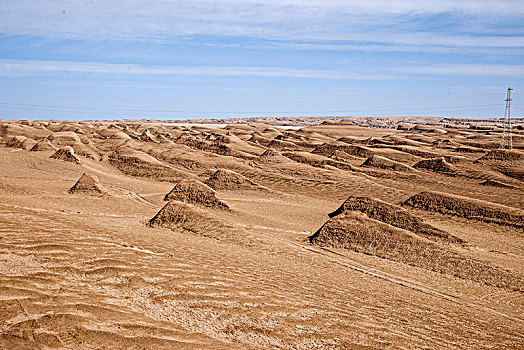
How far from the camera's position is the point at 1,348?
566 centimetres

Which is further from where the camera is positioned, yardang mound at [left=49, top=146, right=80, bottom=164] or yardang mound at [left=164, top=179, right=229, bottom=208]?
yardang mound at [left=49, top=146, right=80, bottom=164]

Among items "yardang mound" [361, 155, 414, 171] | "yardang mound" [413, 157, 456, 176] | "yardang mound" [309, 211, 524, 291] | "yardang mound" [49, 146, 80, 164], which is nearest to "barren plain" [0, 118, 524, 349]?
"yardang mound" [309, 211, 524, 291]

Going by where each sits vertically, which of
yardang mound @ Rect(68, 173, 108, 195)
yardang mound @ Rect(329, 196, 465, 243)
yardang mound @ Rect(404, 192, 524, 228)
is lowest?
yardang mound @ Rect(404, 192, 524, 228)

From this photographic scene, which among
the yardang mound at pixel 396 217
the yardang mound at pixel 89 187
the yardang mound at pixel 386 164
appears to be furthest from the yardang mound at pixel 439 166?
the yardang mound at pixel 89 187

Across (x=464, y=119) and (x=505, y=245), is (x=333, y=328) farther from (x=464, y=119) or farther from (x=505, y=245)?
(x=464, y=119)

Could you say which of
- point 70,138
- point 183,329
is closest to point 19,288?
point 183,329

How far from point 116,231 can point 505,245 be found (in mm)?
15915

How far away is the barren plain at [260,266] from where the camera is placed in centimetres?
705

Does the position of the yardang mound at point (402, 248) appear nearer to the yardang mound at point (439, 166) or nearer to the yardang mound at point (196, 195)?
the yardang mound at point (196, 195)

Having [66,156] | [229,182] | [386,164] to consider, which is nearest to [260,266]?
[229,182]

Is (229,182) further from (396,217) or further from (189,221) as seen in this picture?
(396,217)

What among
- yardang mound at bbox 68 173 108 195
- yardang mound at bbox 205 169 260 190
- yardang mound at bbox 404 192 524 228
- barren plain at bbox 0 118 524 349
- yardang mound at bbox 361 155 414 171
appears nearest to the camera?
barren plain at bbox 0 118 524 349

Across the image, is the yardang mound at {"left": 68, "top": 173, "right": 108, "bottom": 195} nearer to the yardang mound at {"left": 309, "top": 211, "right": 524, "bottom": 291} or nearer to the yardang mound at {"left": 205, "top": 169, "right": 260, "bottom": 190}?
the yardang mound at {"left": 205, "top": 169, "right": 260, "bottom": 190}

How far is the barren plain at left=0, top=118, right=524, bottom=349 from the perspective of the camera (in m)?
7.05
